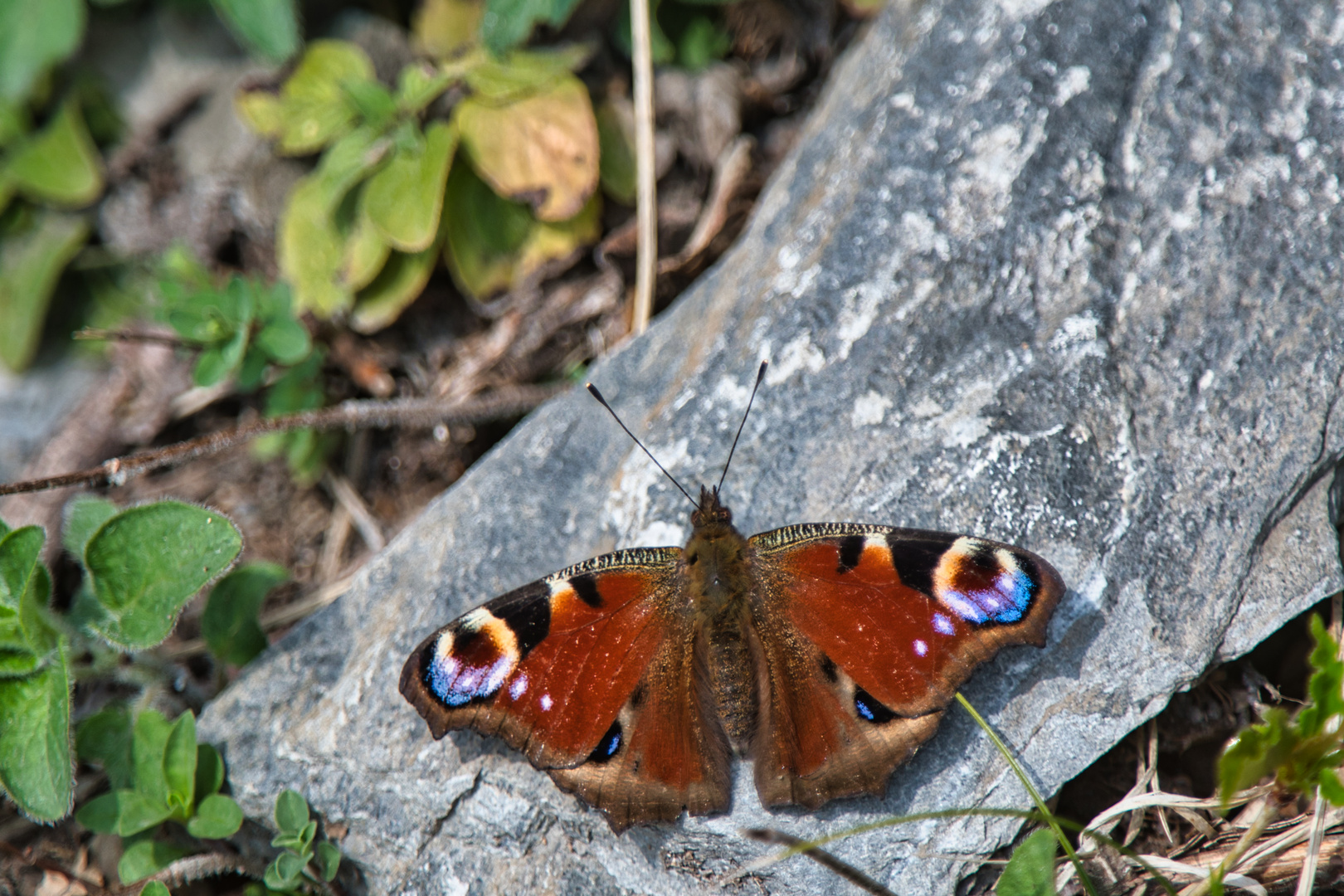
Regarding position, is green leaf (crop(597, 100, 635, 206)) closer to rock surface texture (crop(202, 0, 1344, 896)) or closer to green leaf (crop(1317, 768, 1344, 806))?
rock surface texture (crop(202, 0, 1344, 896))

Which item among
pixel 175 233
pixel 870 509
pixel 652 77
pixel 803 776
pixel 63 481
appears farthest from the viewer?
pixel 175 233

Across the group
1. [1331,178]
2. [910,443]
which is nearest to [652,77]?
[910,443]

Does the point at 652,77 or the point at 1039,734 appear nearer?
the point at 1039,734

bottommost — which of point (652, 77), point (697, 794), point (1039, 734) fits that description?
point (1039, 734)

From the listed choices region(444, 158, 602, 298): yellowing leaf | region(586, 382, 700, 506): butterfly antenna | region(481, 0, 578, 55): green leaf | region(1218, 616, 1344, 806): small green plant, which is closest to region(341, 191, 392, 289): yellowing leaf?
region(444, 158, 602, 298): yellowing leaf

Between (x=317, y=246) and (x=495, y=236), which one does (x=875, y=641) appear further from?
(x=317, y=246)

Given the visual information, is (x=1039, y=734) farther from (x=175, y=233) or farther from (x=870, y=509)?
(x=175, y=233)

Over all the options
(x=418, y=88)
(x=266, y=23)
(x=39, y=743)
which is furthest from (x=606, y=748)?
(x=266, y=23)

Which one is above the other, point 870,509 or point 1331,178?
point 870,509
